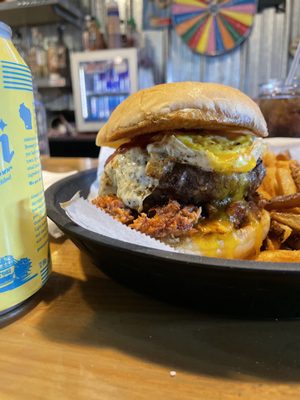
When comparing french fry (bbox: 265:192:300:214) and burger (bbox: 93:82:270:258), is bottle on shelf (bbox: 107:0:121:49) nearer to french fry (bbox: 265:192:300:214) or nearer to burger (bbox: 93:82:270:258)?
burger (bbox: 93:82:270:258)

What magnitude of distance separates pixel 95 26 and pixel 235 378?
4.24 meters

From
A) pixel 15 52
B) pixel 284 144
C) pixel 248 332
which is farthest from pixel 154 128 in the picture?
pixel 284 144

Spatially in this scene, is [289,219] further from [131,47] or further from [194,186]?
[131,47]

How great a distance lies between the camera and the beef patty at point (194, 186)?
843 mm

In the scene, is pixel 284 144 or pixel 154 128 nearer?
pixel 154 128

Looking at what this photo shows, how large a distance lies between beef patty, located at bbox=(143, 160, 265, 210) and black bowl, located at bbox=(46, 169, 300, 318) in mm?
266

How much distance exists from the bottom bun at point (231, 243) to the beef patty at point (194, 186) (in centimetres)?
10

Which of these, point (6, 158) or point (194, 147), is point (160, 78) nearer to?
point (194, 147)

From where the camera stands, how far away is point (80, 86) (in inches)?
163

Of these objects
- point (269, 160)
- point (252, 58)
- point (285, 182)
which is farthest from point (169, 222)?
point (252, 58)

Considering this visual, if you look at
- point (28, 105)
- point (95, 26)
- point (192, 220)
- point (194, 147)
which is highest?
point (95, 26)

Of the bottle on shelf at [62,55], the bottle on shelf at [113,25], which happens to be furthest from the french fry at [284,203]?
the bottle on shelf at [62,55]

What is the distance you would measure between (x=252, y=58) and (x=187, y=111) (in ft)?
11.2

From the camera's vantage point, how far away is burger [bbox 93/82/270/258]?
781mm
